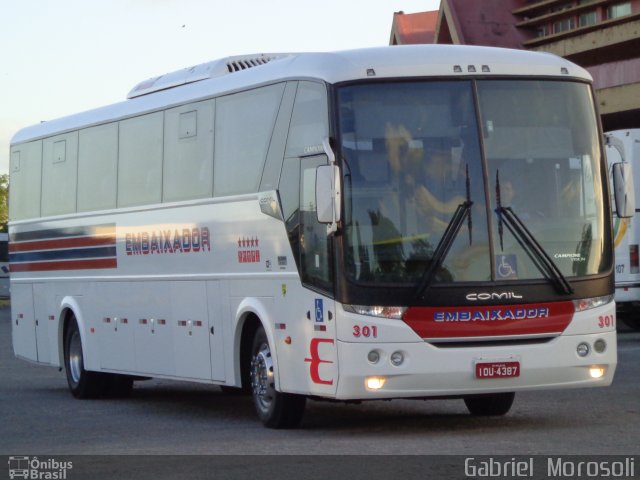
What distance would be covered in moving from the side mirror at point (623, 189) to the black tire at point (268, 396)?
3172mm

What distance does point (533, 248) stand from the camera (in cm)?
1245

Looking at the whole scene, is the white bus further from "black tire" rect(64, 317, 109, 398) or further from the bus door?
"black tire" rect(64, 317, 109, 398)

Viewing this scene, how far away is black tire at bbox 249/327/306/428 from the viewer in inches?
521

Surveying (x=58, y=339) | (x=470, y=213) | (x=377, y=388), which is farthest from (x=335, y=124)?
(x=58, y=339)

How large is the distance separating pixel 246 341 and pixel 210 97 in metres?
2.47

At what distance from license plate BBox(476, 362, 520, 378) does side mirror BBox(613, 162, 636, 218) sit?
5.45 ft

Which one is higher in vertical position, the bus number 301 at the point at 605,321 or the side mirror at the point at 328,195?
the side mirror at the point at 328,195

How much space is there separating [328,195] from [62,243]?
7511 millimetres

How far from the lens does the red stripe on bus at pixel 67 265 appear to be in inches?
688
